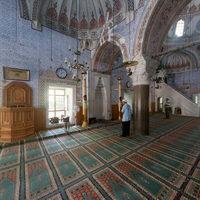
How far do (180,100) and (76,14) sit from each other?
13710 millimetres

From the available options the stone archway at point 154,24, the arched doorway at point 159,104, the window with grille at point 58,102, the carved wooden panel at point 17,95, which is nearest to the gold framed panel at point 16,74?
the carved wooden panel at point 17,95

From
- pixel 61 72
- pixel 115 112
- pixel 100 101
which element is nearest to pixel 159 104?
pixel 115 112

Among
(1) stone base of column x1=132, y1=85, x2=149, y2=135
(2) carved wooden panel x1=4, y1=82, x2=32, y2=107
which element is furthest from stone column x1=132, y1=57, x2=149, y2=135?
(2) carved wooden panel x1=4, y1=82, x2=32, y2=107

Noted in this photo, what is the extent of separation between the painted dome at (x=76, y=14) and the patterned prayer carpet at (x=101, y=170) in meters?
6.46

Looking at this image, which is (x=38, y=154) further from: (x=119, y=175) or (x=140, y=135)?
(x=140, y=135)

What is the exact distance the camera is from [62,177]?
2941 mm

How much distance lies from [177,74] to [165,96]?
3.55 metres

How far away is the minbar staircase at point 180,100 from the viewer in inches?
542

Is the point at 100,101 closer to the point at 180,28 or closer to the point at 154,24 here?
the point at 154,24

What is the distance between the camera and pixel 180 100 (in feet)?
49.2

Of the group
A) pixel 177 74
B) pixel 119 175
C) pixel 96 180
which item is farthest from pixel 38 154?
pixel 177 74

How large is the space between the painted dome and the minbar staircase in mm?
11486

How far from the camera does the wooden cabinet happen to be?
5418 mm

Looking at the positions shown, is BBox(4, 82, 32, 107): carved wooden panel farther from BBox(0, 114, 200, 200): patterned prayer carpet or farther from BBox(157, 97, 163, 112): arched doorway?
BBox(157, 97, 163, 112): arched doorway
